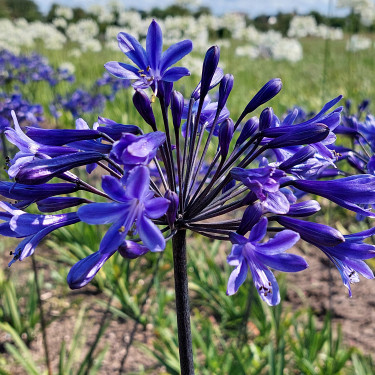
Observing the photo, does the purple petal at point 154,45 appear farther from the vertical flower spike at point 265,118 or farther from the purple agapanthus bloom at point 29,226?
the purple agapanthus bloom at point 29,226

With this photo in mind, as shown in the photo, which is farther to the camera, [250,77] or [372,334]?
[250,77]

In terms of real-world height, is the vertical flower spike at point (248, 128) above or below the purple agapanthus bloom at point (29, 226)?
above

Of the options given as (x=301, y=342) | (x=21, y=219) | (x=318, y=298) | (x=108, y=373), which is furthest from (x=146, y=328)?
(x=21, y=219)

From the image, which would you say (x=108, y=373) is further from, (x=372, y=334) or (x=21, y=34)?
(x=21, y=34)

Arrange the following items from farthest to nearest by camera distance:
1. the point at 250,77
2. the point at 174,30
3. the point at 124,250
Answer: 1. the point at 250,77
2. the point at 174,30
3. the point at 124,250

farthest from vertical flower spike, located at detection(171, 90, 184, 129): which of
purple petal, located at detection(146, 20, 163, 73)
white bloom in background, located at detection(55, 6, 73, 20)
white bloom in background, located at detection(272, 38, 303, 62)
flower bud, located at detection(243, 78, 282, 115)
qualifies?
white bloom in background, located at detection(55, 6, 73, 20)

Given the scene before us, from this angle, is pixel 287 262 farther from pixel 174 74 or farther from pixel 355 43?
pixel 355 43

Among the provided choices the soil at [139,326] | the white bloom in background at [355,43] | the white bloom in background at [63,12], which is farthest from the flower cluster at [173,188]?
the white bloom in background at [63,12]

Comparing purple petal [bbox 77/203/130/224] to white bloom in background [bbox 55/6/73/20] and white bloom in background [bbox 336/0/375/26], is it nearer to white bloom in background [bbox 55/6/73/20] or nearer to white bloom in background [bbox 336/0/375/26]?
white bloom in background [bbox 336/0/375/26]
